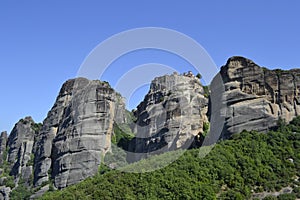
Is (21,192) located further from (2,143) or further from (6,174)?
(2,143)

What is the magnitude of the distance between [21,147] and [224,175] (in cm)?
5040

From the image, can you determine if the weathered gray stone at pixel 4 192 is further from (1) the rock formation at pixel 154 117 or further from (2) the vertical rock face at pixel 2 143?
(2) the vertical rock face at pixel 2 143

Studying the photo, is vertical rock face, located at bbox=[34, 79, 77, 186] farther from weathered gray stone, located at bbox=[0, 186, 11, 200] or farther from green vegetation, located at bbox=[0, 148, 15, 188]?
green vegetation, located at bbox=[0, 148, 15, 188]

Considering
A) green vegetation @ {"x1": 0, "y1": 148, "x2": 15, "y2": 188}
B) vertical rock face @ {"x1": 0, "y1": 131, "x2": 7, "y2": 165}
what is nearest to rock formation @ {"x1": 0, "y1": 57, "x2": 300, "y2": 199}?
green vegetation @ {"x1": 0, "y1": 148, "x2": 15, "y2": 188}

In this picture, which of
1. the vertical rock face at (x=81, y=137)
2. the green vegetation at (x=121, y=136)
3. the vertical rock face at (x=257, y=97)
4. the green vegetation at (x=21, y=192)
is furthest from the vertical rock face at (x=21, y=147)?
the vertical rock face at (x=257, y=97)

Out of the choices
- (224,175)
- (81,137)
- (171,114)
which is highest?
(171,114)

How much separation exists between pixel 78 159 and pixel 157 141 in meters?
10.4

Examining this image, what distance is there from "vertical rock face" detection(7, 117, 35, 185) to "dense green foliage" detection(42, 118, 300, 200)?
33.9 m

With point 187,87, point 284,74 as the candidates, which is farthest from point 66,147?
point 284,74

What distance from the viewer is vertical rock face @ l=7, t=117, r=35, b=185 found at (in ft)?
264

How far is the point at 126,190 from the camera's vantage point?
4369 cm

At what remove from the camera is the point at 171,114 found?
64.4 m

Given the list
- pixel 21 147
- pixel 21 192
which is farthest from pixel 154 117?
pixel 21 147

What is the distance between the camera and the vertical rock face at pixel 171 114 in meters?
62.6
